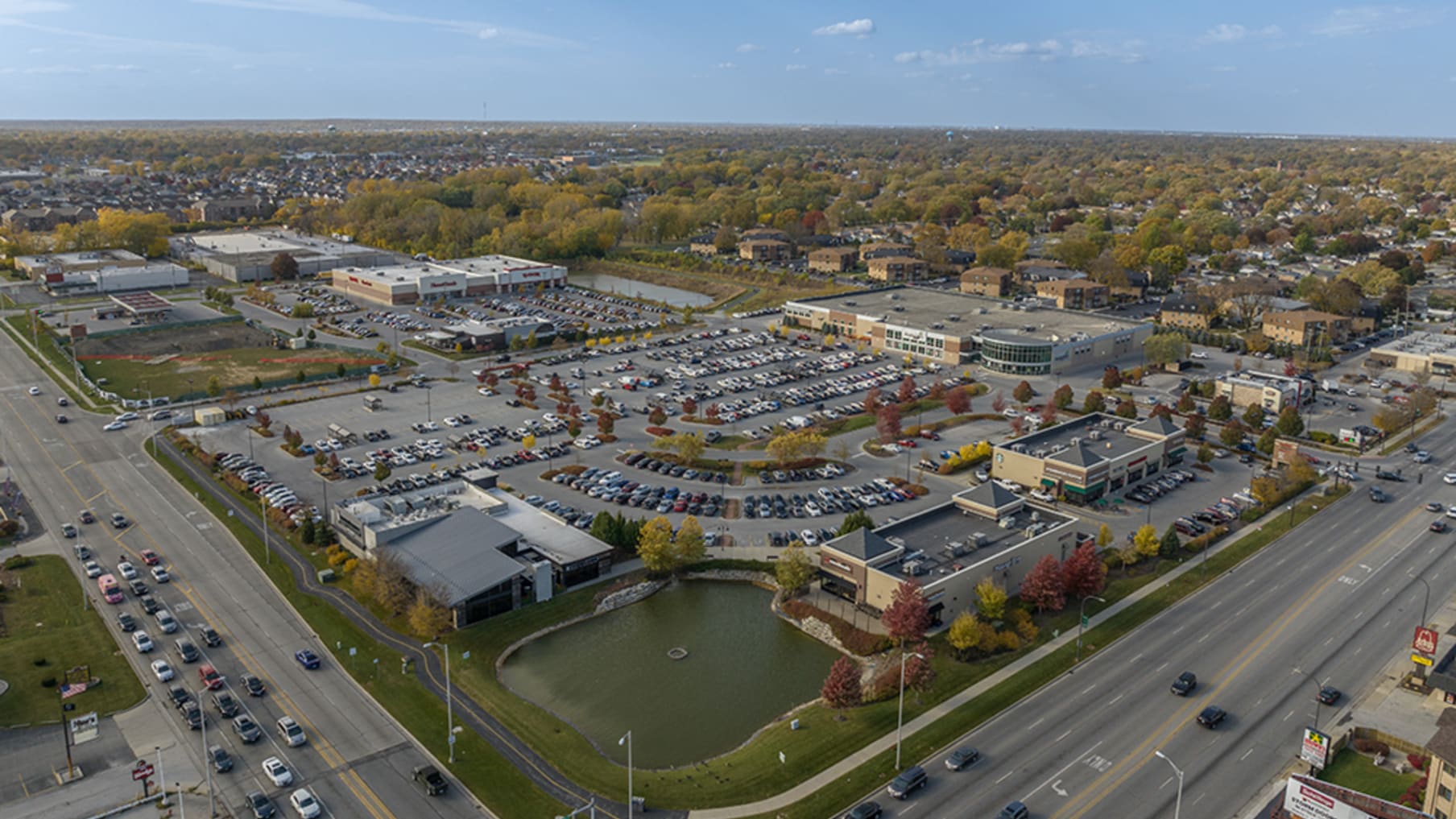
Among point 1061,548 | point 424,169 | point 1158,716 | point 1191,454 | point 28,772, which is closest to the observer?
point 28,772

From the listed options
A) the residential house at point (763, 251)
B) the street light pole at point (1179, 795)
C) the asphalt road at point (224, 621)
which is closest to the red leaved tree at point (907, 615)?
the street light pole at point (1179, 795)

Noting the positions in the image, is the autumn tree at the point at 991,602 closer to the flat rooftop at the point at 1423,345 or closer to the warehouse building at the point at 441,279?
the flat rooftop at the point at 1423,345

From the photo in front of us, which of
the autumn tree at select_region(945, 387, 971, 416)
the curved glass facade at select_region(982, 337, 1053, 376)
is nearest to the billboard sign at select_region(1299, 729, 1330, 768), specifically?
the autumn tree at select_region(945, 387, 971, 416)

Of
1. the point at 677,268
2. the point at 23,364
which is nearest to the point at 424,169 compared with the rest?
the point at 677,268

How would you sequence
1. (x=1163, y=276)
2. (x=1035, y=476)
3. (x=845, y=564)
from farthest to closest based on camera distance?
(x=1163, y=276)
(x=1035, y=476)
(x=845, y=564)

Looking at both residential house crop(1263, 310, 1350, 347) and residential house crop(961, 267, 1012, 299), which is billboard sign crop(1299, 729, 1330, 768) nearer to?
residential house crop(1263, 310, 1350, 347)

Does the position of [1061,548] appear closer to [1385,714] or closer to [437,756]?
[1385,714]
